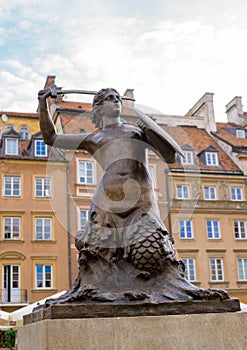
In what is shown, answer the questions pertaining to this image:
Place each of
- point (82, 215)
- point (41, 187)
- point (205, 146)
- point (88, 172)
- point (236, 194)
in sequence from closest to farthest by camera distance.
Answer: point (88, 172) → point (82, 215) → point (41, 187) → point (236, 194) → point (205, 146)

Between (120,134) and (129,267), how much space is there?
4.43 ft

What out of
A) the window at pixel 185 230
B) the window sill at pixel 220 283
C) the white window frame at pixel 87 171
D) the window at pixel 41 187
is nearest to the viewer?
the white window frame at pixel 87 171

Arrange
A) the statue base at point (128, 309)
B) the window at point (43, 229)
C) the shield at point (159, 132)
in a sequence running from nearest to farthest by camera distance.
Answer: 1. the statue base at point (128, 309)
2. the shield at point (159, 132)
3. the window at point (43, 229)

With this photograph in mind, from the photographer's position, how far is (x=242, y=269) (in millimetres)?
32750

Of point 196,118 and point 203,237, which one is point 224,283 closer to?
point 203,237

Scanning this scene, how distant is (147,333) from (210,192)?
1182 inches

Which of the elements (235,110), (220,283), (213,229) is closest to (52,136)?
(220,283)

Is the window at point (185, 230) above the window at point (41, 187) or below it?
below

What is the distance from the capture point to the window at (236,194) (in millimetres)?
34094

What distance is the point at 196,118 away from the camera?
40.4 metres

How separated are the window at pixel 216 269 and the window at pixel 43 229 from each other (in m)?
9.95

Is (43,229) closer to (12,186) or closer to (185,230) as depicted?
(12,186)

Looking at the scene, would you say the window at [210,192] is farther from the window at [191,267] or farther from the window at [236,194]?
the window at [191,267]

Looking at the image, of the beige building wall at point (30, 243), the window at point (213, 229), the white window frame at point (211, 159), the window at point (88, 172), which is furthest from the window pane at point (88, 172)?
the white window frame at point (211, 159)
